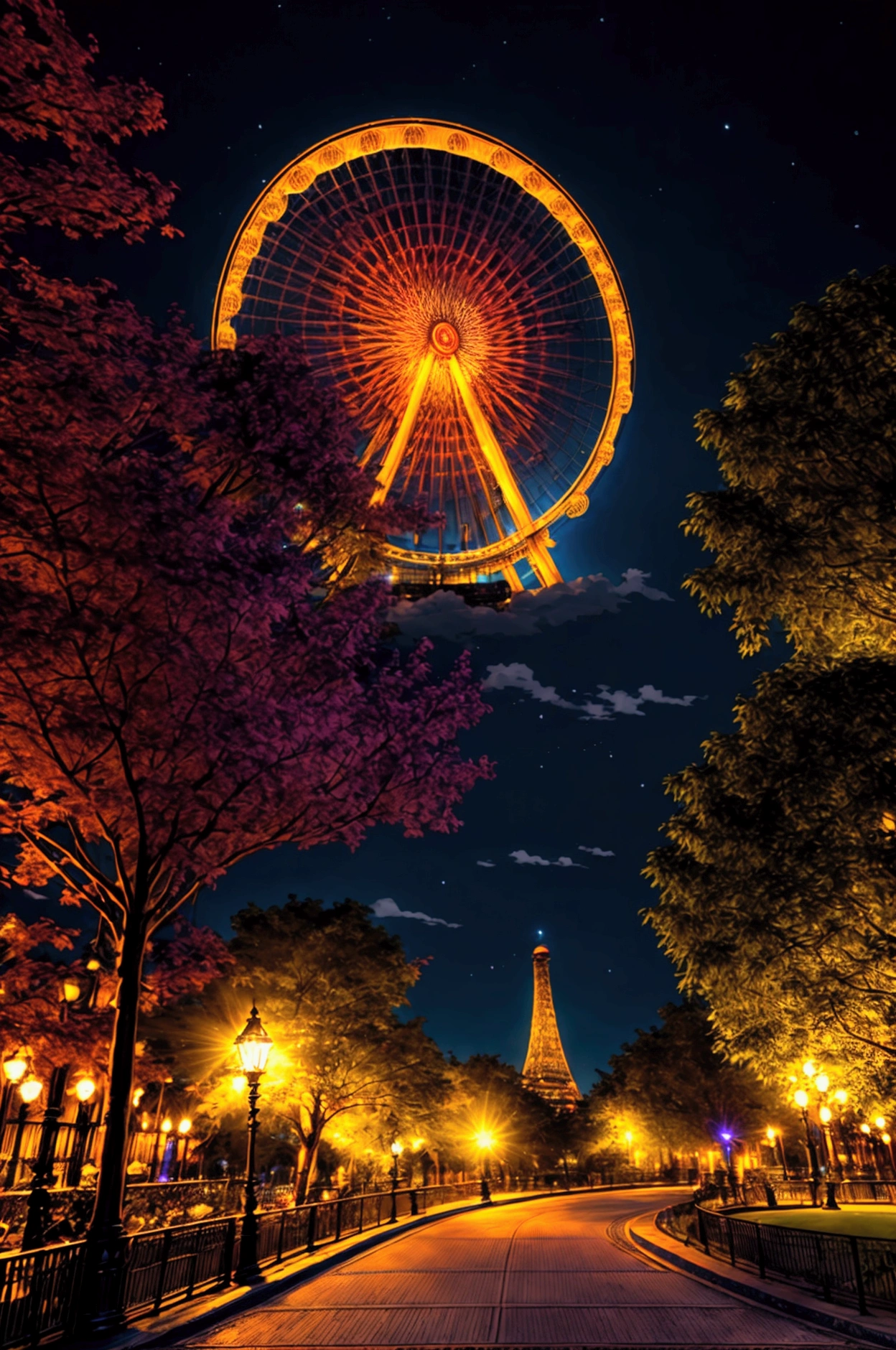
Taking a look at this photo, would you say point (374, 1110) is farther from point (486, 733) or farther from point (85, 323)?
point (486, 733)

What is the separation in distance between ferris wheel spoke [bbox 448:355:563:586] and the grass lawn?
139 feet

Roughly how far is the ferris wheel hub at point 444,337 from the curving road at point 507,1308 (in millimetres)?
46073

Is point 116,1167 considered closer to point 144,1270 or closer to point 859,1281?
point 144,1270

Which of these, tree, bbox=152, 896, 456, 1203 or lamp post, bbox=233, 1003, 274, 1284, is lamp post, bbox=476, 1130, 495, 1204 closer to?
tree, bbox=152, 896, 456, 1203

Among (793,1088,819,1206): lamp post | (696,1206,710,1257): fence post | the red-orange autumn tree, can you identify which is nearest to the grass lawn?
(793,1088,819,1206): lamp post

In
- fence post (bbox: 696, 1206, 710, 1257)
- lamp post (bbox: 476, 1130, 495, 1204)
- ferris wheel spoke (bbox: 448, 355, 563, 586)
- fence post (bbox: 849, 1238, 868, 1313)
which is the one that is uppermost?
ferris wheel spoke (bbox: 448, 355, 563, 586)

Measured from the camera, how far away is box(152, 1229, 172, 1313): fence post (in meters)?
11.0

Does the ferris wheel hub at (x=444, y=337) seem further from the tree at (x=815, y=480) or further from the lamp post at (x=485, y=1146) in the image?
the lamp post at (x=485, y=1146)

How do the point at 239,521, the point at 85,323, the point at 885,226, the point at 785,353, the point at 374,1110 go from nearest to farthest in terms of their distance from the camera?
the point at 85,323 → the point at 785,353 → the point at 239,521 → the point at 374,1110 → the point at 885,226

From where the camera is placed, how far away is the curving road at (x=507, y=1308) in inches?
375

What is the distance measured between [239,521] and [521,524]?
149ft

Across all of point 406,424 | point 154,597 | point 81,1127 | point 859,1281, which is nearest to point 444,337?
point 406,424

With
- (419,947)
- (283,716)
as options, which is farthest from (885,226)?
(419,947)

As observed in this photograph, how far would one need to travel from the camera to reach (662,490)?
142250mm
